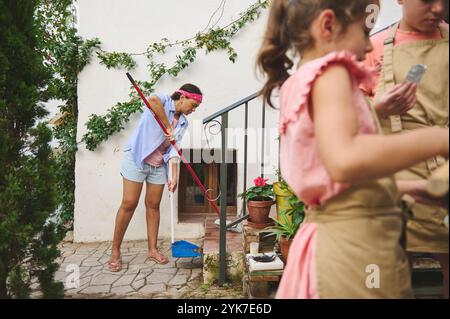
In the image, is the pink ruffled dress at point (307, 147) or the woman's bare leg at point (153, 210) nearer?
the pink ruffled dress at point (307, 147)

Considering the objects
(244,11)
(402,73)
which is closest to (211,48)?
(244,11)

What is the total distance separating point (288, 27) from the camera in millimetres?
1125

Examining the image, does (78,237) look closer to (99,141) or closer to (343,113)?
(99,141)

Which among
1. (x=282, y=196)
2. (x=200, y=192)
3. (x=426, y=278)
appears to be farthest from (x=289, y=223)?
(x=200, y=192)

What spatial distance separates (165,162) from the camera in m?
4.20

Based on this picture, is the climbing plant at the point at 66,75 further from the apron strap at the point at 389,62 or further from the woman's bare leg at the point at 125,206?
the apron strap at the point at 389,62

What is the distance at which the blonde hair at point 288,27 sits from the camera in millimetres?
1034

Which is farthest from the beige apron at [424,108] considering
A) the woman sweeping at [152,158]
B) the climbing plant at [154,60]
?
the climbing plant at [154,60]

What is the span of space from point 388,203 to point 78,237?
4.88m

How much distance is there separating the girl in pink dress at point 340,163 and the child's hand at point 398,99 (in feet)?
1.05

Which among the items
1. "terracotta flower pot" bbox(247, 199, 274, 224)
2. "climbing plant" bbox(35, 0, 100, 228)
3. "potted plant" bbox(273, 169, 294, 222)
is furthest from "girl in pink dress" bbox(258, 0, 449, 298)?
"climbing plant" bbox(35, 0, 100, 228)

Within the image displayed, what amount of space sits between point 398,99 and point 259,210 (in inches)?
93.4

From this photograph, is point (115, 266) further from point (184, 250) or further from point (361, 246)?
point (361, 246)

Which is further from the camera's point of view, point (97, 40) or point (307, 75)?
point (97, 40)
